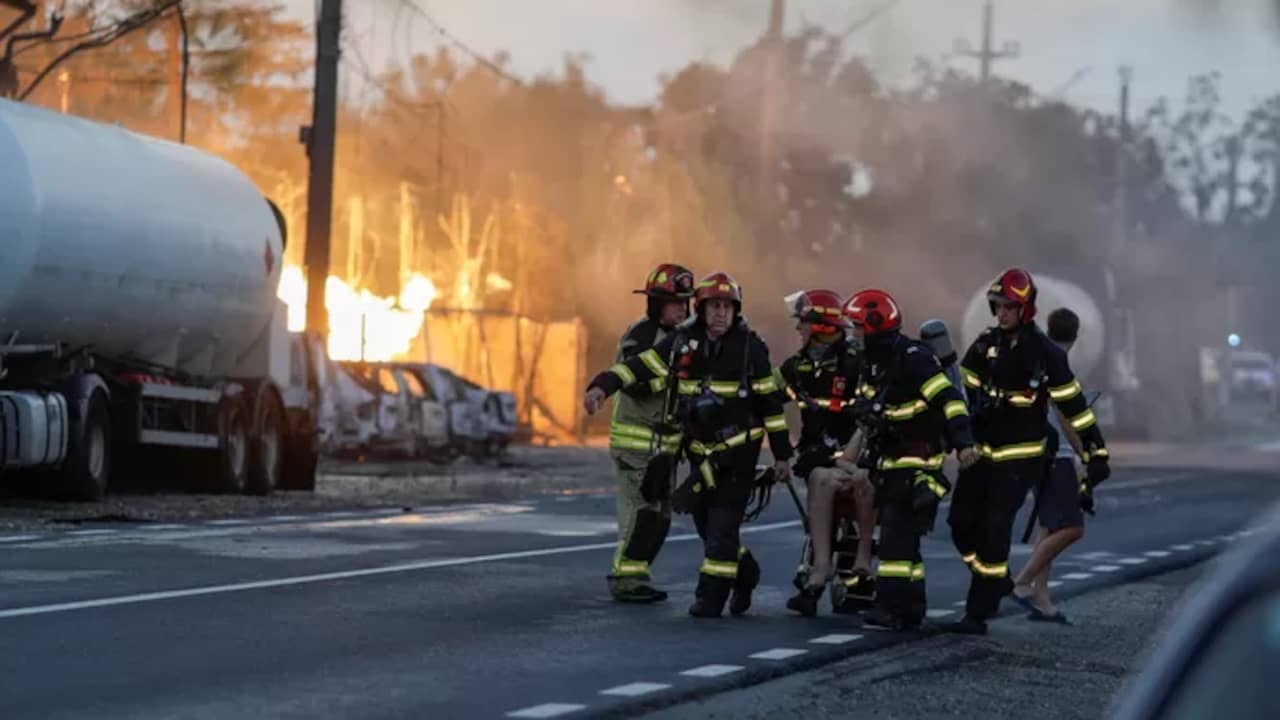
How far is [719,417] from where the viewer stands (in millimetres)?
13680

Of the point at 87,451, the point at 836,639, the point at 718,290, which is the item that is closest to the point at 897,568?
the point at 836,639

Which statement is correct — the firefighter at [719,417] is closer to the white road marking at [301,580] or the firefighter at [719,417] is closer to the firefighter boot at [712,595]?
the firefighter boot at [712,595]

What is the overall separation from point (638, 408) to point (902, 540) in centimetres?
187

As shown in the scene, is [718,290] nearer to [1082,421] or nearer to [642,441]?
[642,441]

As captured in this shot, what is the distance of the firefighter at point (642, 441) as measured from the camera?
14164 mm

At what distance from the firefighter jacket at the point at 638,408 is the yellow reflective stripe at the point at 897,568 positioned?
5.04ft

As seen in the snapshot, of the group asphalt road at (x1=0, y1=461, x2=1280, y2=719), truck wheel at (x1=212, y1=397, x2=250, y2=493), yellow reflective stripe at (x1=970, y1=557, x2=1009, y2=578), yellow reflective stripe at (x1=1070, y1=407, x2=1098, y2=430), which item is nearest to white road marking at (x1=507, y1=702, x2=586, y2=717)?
asphalt road at (x1=0, y1=461, x2=1280, y2=719)

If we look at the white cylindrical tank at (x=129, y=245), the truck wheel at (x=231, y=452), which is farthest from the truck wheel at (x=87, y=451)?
the truck wheel at (x=231, y=452)

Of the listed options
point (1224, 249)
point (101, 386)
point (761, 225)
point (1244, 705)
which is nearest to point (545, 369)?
point (761, 225)

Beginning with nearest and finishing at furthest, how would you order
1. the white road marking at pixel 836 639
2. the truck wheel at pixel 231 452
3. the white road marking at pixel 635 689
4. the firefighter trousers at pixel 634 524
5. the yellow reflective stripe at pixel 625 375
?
the white road marking at pixel 635 689 → the white road marking at pixel 836 639 → the yellow reflective stripe at pixel 625 375 → the firefighter trousers at pixel 634 524 → the truck wheel at pixel 231 452

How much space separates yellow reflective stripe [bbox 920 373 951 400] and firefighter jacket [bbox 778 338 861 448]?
880mm

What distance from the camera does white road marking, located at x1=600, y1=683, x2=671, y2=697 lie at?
10.2 metres

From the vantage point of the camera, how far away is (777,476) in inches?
531

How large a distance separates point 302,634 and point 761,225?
165 ft
